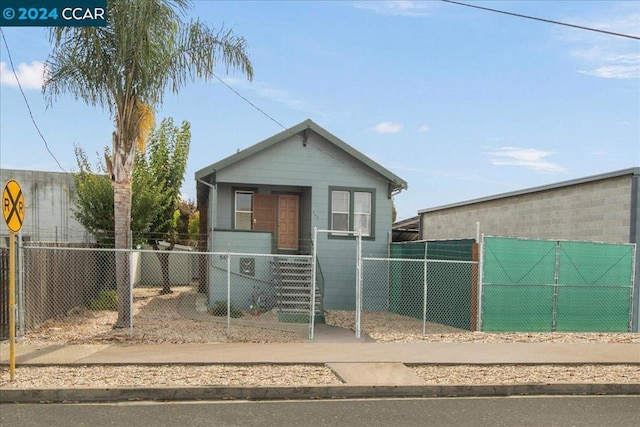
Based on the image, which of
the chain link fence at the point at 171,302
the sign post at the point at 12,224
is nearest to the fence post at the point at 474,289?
the chain link fence at the point at 171,302

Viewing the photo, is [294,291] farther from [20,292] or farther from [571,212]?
[571,212]

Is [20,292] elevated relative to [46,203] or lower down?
lower down

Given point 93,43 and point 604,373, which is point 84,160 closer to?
point 93,43

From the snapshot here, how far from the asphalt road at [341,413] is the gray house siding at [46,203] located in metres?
19.8

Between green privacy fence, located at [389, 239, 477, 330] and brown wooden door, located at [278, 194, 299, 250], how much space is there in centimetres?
329

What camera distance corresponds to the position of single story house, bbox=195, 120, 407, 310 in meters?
16.6

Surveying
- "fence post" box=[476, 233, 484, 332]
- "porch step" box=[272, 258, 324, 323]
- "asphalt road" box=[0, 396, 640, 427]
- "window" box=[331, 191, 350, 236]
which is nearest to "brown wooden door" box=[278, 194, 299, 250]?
"window" box=[331, 191, 350, 236]

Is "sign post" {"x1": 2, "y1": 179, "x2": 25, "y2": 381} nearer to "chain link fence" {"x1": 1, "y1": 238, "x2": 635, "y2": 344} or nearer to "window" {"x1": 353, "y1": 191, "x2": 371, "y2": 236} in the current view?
"chain link fence" {"x1": 1, "y1": 238, "x2": 635, "y2": 344}

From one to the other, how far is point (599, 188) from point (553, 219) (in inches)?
73.8

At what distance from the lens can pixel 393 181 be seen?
17.3m

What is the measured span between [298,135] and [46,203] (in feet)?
48.0

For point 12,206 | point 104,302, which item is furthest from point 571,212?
point 12,206

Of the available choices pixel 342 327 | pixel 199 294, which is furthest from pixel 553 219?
pixel 199 294

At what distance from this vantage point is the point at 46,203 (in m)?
25.2
